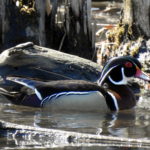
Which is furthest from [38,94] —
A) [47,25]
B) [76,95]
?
[47,25]

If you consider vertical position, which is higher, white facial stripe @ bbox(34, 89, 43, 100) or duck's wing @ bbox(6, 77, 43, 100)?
duck's wing @ bbox(6, 77, 43, 100)

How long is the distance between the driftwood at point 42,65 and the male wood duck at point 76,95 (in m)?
0.48

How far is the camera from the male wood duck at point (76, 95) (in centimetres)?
974

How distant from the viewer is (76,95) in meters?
9.78

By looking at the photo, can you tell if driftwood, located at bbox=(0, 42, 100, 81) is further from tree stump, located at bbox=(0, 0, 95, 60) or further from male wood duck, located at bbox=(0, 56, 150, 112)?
tree stump, located at bbox=(0, 0, 95, 60)

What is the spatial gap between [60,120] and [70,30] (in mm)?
3730

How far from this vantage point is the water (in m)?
7.14

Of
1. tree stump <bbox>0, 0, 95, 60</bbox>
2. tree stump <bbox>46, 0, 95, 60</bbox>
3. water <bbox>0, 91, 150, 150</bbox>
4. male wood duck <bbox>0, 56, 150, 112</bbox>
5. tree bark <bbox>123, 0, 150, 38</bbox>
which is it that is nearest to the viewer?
water <bbox>0, 91, 150, 150</bbox>

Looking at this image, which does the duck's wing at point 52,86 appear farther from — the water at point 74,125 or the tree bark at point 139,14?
the tree bark at point 139,14

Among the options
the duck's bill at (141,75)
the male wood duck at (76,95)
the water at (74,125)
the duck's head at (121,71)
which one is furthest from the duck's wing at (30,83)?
the duck's bill at (141,75)

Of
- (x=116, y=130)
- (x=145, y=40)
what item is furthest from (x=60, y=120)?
(x=145, y=40)

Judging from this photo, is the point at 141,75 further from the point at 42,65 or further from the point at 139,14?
the point at 139,14

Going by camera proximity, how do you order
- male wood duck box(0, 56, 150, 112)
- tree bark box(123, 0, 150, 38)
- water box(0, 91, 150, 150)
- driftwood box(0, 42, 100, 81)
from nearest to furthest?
1. water box(0, 91, 150, 150)
2. male wood duck box(0, 56, 150, 112)
3. driftwood box(0, 42, 100, 81)
4. tree bark box(123, 0, 150, 38)

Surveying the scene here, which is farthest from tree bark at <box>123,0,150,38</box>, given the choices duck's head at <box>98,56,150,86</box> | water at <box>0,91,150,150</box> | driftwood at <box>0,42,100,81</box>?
duck's head at <box>98,56,150,86</box>
